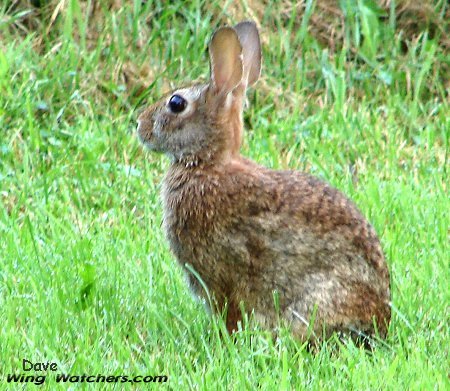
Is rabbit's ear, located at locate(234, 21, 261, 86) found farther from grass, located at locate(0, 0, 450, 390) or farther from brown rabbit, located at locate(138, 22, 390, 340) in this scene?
grass, located at locate(0, 0, 450, 390)

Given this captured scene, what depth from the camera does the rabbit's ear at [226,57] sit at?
5086 millimetres

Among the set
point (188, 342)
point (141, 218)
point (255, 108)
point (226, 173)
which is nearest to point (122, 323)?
point (188, 342)

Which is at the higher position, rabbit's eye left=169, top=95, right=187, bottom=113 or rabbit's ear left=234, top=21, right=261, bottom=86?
rabbit's ear left=234, top=21, right=261, bottom=86

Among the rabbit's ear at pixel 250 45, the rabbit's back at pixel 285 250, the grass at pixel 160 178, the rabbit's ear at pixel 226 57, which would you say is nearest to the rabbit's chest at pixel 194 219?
the rabbit's back at pixel 285 250

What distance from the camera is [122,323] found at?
5.07 meters

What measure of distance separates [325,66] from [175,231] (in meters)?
3.33

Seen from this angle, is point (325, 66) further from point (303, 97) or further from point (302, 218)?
point (302, 218)

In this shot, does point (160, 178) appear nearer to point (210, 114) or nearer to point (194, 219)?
point (210, 114)

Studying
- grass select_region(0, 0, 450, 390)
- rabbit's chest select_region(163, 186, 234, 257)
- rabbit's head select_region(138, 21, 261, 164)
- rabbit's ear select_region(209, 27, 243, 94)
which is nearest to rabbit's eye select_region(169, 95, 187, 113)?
rabbit's head select_region(138, 21, 261, 164)

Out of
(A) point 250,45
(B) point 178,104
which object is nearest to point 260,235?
(B) point 178,104

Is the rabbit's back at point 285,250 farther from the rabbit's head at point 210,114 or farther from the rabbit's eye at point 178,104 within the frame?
the rabbit's eye at point 178,104

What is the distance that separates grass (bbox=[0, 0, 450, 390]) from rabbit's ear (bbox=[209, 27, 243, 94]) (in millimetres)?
983

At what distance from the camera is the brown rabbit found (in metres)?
4.79

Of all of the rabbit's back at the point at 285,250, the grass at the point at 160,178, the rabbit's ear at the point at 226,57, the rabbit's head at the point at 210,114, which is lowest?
the grass at the point at 160,178
